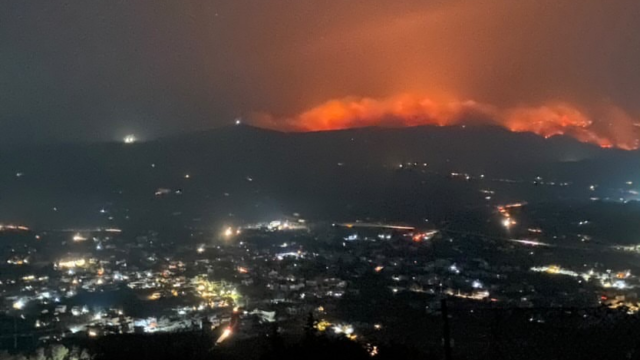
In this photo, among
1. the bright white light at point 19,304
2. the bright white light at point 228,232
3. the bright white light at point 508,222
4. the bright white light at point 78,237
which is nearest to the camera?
the bright white light at point 19,304

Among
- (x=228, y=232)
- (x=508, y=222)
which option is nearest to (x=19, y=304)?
(x=228, y=232)

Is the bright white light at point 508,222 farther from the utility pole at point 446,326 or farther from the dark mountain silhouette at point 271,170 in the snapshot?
the utility pole at point 446,326

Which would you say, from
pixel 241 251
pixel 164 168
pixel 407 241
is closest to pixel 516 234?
pixel 407 241

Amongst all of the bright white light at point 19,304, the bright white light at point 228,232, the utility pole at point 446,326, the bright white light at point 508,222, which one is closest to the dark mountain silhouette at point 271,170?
the bright white light at point 228,232

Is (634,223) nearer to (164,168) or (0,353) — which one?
(0,353)

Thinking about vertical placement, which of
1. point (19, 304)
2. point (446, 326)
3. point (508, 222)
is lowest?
point (446, 326)

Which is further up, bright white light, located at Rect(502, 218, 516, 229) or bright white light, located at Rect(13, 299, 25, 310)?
bright white light, located at Rect(502, 218, 516, 229)

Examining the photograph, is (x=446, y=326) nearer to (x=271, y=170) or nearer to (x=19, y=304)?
(x=19, y=304)

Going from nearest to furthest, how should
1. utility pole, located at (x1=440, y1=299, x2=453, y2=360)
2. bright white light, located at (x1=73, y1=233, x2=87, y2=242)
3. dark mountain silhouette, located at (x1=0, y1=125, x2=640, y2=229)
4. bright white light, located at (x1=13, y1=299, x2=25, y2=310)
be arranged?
utility pole, located at (x1=440, y1=299, x2=453, y2=360) → bright white light, located at (x1=13, y1=299, x2=25, y2=310) → bright white light, located at (x1=73, y1=233, x2=87, y2=242) → dark mountain silhouette, located at (x1=0, y1=125, x2=640, y2=229)

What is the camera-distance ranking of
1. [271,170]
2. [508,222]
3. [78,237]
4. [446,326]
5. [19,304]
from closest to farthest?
[446,326]
[19,304]
[508,222]
[78,237]
[271,170]

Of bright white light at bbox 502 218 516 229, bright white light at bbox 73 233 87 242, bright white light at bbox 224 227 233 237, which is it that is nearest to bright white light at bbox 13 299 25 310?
bright white light at bbox 73 233 87 242

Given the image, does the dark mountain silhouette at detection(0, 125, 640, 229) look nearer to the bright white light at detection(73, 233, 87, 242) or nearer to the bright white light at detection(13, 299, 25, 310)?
the bright white light at detection(73, 233, 87, 242)

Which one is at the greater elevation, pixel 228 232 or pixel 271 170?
pixel 271 170
